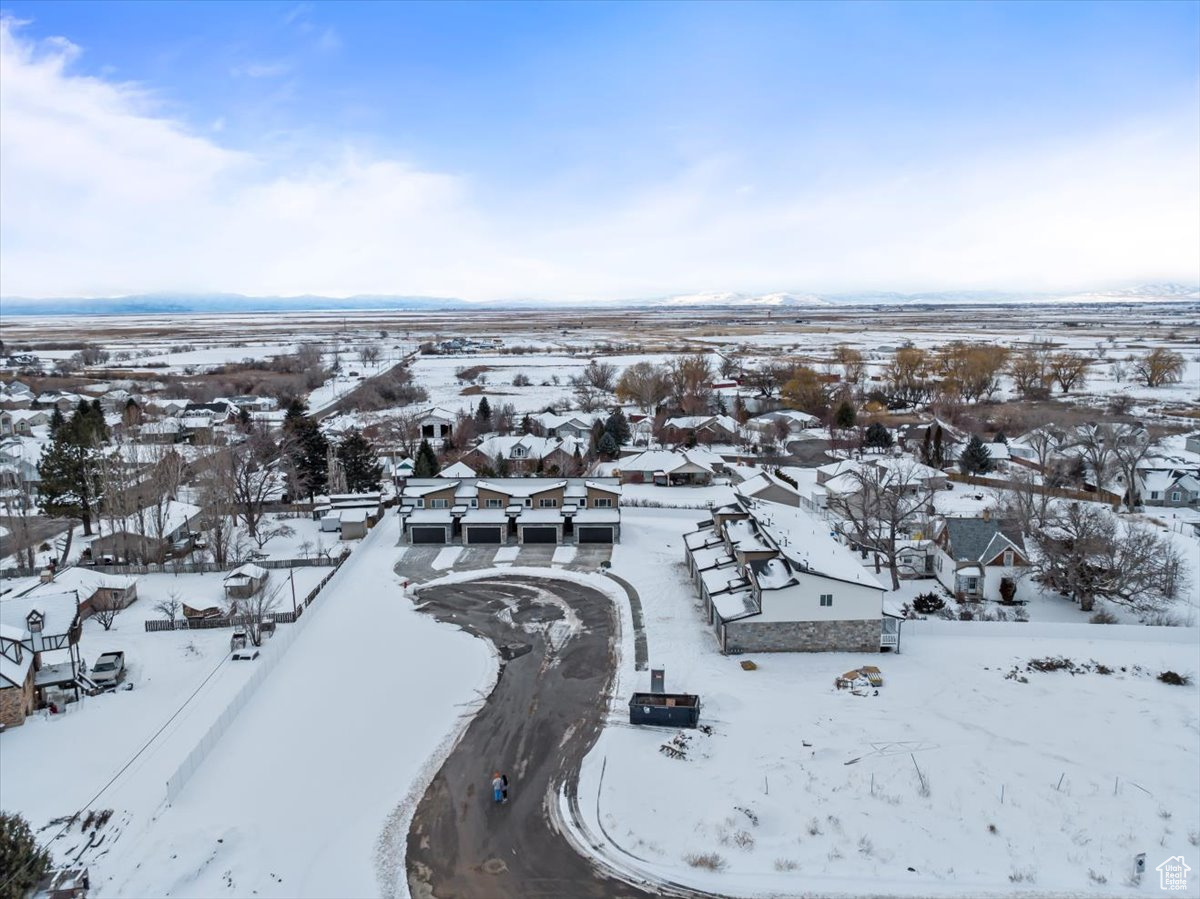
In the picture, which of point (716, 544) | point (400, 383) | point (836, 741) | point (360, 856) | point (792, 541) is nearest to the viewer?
point (360, 856)

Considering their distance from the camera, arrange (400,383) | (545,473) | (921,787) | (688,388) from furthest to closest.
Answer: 1. (400,383)
2. (688,388)
3. (545,473)
4. (921,787)

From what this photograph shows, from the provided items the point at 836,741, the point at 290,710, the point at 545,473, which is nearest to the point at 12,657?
the point at 290,710

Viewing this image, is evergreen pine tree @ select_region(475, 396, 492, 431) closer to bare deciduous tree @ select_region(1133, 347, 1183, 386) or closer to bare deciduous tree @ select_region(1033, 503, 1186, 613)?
bare deciduous tree @ select_region(1033, 503, 1186, 613)

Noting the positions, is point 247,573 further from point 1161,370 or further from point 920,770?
point 1161,370

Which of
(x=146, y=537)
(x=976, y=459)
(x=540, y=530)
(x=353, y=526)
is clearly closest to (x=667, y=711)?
(x=540, y=530)

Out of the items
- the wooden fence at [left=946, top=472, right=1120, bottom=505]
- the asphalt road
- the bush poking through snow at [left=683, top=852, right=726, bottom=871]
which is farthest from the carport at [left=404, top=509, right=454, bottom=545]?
the wooden fence at [left=946, top=472, right=1120, bottom=505]

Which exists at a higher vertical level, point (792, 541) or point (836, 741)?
point (792, 541)

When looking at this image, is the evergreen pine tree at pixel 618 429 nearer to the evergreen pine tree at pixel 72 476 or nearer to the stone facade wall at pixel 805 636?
the evergreen pine tree at pixel 72 476

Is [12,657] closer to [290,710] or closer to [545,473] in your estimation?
[290,710]
